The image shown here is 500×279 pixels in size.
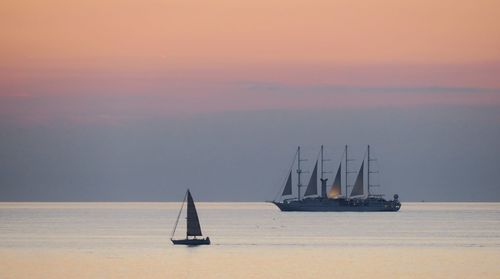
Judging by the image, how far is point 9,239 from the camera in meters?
143

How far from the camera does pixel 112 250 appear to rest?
120688 mm

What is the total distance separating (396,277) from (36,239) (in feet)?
210

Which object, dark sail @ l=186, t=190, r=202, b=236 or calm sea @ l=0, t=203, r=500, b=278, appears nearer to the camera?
calm sea @ l=0, t=203, r=500, b=278

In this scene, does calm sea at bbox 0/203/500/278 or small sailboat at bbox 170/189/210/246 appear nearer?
calm sea at bbox 0/203/500/278

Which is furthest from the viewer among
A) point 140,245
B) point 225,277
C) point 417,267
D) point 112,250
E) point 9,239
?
point 9,239

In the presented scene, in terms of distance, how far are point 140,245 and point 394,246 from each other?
88.3 ft

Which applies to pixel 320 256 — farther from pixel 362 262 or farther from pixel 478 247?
pixel 478 247

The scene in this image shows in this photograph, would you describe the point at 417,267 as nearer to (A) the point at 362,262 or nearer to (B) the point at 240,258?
(A) the point at 362,262

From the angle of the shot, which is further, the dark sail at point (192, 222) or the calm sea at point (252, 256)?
the dark sail at point (192, 222)

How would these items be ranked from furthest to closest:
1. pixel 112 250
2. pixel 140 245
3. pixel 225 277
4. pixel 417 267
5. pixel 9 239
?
pixel 9 239, pixel 140 245, pixel 112 250, pixel 417 267, pixel 225 277

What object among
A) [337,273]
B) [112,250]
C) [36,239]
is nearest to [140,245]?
[112,250]

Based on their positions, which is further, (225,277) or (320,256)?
(320,256)

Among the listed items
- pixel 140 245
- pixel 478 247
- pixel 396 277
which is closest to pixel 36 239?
pixel 140 245

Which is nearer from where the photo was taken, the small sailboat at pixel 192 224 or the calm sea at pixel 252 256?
the calm sea at pixel 252 256
